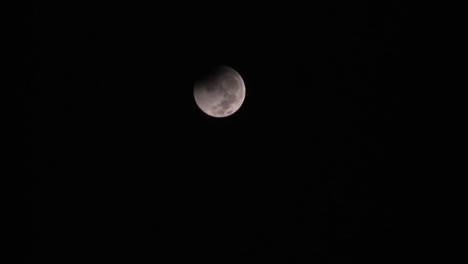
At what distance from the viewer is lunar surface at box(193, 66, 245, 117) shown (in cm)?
390

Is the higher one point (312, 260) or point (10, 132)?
point (10, 132)

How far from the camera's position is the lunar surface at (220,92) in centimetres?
390

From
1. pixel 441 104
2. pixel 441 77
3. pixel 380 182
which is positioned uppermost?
pixel 441 77

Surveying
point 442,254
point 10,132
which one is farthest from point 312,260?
point 10,132

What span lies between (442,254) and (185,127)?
3.47 meters

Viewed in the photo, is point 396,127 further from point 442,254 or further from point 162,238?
point 162,238

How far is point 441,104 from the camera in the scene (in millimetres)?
4020

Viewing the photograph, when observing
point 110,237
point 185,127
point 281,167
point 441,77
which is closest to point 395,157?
point 441,77

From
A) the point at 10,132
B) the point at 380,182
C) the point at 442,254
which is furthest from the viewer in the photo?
the point at 380,182

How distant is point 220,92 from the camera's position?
12.8ft

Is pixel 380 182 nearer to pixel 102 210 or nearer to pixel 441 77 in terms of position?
pixel 441 77

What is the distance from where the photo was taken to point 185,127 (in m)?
4.25

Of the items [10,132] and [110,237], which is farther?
[110,237]

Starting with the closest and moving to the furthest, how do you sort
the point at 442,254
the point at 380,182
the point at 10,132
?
the point at 10,132, the point at 442,254, the point at 380,182
